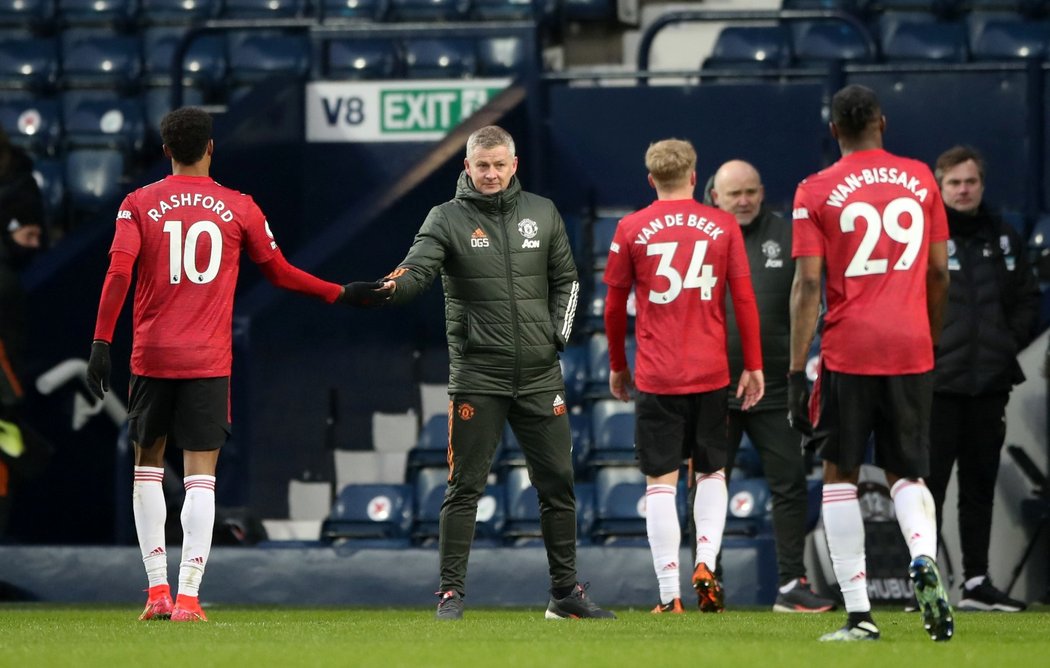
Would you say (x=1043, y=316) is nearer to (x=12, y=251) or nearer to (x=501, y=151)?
(x=501, y=151)

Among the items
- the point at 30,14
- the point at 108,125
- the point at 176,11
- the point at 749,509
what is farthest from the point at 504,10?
the point at 749,509

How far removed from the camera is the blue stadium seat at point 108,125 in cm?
1422

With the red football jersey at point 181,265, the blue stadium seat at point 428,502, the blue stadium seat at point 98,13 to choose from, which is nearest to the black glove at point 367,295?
the red football jersey at point 181,265

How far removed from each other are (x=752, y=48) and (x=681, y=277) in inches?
200

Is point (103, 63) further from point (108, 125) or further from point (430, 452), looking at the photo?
point (430, 452)

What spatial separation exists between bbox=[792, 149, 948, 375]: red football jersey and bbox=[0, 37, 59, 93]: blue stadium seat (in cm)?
938

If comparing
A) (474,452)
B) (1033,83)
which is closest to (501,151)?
(474,452)

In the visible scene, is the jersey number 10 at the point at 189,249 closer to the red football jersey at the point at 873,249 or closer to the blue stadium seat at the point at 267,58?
the red football jersey at the point at 873,249

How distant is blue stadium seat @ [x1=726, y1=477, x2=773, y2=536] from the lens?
1079 centimetres

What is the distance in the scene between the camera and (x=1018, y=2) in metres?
13.7

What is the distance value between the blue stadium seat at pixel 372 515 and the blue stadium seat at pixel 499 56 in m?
3.32

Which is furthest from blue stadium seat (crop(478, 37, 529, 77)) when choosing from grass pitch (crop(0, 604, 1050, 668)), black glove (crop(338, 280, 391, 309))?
black glove (crop(338, 280, 391, 309))

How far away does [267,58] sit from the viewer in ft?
47.3

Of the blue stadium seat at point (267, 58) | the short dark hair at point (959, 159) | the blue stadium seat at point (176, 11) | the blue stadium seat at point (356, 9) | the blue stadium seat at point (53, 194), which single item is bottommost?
the short dark hair at point (959, 159)
